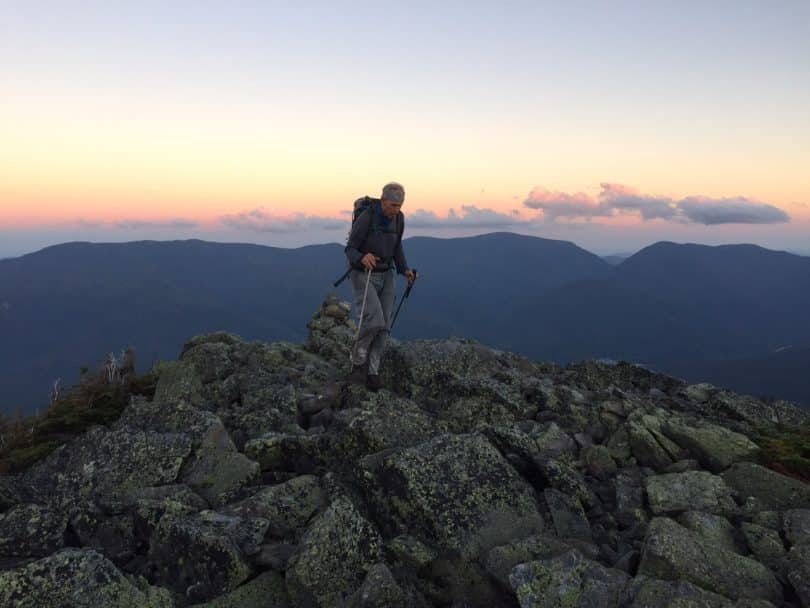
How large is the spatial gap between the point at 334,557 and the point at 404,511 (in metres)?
1.44

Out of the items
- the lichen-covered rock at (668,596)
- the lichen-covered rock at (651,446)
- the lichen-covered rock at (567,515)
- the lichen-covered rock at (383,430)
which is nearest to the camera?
the lichen-covered rock at (668,596)

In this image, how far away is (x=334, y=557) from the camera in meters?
7.30

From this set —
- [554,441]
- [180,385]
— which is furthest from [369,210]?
[180,385]

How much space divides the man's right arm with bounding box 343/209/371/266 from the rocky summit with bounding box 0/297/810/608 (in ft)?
12.0

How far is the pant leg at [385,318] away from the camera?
1414 centimetres

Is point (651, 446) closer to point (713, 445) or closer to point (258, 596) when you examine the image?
point (713, 445)

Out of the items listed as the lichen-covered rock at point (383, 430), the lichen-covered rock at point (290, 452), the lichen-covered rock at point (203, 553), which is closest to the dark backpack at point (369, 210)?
the lichen-covered rock at point (383, 430)

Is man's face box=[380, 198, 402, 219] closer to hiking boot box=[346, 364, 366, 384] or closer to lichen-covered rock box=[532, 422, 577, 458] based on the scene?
hiking boot box=[346, 364, 366, 384]

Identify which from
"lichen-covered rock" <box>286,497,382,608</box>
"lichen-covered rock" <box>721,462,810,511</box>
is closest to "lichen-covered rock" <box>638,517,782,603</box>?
"lichen-covered rock" <box>721,462,810,511</box>

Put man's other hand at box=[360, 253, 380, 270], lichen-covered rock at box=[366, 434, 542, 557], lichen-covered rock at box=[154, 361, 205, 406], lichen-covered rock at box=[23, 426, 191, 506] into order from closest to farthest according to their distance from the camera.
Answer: lichen-covered rock at box=[366, 434, 542, 557]
lichen-covered rock at box=[23, 426, 191, 506]
man's other hand at box=[360, 253, 380, 270]
lichen-covered rock at box=[154, 361, 205, 406]

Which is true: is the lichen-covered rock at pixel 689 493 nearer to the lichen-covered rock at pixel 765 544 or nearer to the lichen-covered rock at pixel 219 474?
the lichen-covered rock at pixel 765 544

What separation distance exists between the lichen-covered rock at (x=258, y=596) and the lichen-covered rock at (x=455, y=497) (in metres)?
1.97

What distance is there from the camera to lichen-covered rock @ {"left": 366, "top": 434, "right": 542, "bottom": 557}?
7977 mm

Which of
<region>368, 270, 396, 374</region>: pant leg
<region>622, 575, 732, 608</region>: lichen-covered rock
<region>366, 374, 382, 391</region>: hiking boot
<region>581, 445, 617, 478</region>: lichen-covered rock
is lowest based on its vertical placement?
<region>581, 445, 617, 478</region>: lichen-covered rock
